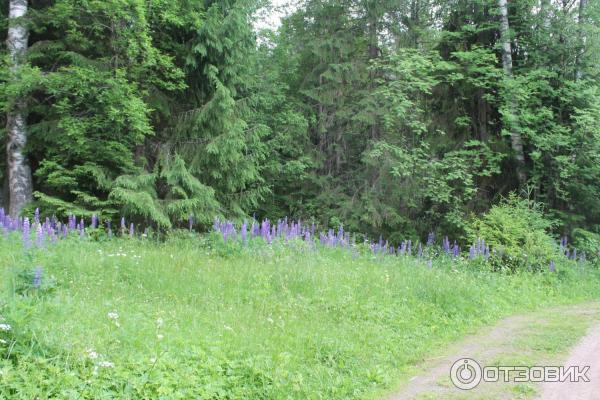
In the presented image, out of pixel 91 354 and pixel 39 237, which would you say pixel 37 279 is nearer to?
pixel 91 354

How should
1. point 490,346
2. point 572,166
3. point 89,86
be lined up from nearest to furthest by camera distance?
point 490,346
point 89,86
point 572,166

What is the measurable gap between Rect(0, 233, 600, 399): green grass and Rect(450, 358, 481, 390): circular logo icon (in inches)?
18.5

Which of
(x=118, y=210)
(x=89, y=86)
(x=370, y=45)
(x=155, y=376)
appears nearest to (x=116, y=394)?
(x=155, y=376)

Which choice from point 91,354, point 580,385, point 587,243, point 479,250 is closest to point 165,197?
point 479,250

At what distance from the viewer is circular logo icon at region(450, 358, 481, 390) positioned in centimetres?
482

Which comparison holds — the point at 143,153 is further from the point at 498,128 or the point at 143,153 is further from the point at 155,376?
the point at 498,128

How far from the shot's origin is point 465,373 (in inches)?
202

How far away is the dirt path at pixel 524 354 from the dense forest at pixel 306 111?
5.26 metres

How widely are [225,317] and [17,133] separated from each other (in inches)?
302

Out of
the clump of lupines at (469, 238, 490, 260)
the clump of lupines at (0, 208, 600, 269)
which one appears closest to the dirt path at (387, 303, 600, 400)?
the clump of lupines at (469, 238, 490, 260)

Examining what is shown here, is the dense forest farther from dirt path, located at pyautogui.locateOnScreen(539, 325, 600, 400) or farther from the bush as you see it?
dirt path, located at pyautogui.locateOnScreen(539, 325, 600, 400)

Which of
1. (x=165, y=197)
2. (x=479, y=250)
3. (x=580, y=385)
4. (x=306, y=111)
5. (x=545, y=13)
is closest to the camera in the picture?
(x=580, y=385)

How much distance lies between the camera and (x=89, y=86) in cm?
999

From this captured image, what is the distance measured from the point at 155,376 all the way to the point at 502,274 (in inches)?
327
